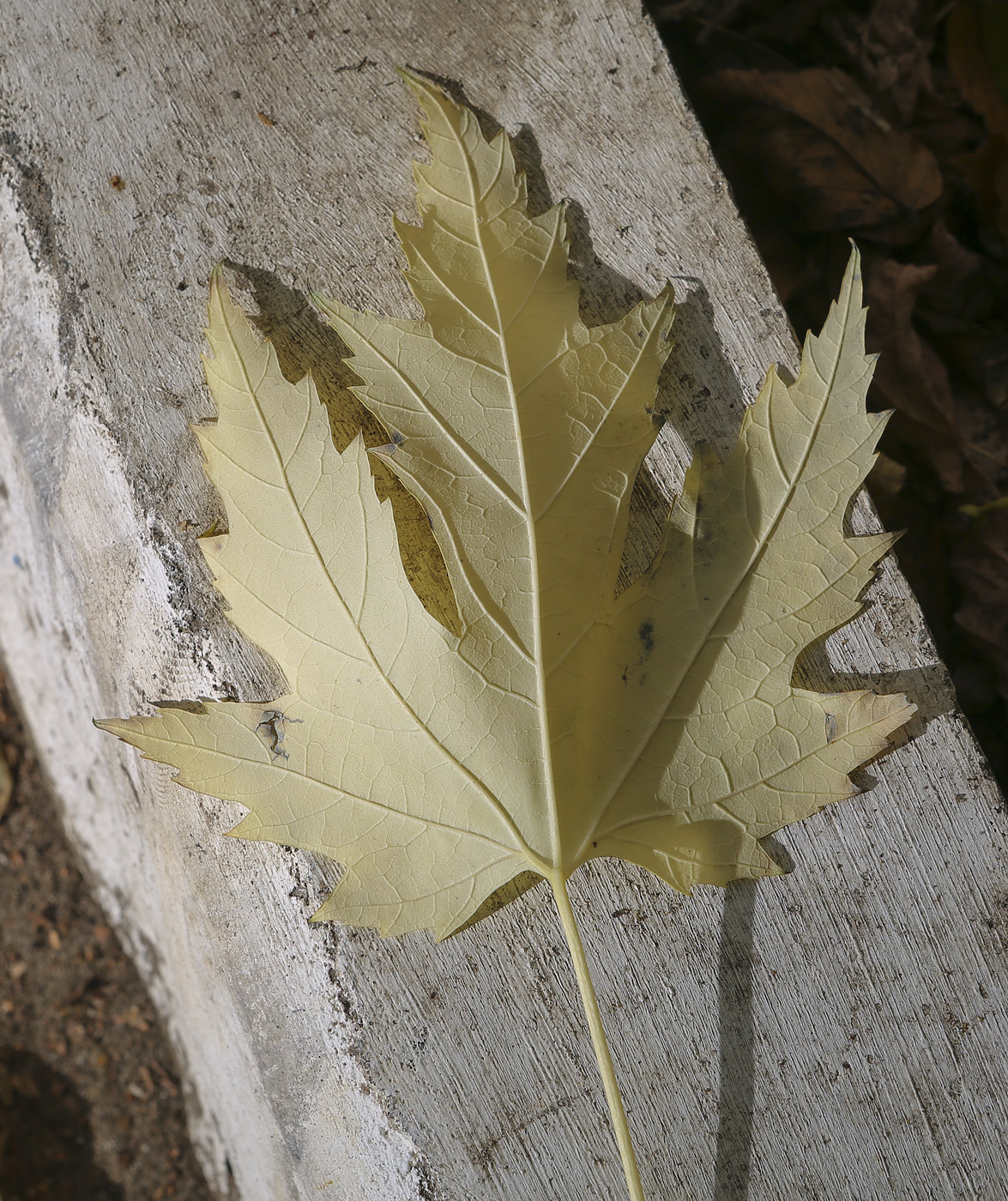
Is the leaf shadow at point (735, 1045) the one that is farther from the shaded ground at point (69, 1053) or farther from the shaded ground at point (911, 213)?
the shaded ground at point (69, 1053)

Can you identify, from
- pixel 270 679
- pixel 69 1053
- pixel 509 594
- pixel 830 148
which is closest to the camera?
pixel 509 594

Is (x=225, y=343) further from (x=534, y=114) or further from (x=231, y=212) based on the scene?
(x=534, y=114)

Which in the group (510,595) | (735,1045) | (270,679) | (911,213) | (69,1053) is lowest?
(69,1053)

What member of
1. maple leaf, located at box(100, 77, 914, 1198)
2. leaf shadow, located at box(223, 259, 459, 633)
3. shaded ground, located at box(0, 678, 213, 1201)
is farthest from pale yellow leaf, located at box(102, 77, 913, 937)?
shaded ground, located at box(0, 678, 213, 1201)

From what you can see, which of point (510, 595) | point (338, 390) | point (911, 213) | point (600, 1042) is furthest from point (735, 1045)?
point (911, 213)

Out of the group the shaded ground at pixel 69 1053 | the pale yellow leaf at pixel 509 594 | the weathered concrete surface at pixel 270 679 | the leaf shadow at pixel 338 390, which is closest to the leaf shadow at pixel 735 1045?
the weathered concrete surface at pixel 270 679

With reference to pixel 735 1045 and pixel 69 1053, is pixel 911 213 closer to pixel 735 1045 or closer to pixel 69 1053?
pixel 735 1045
